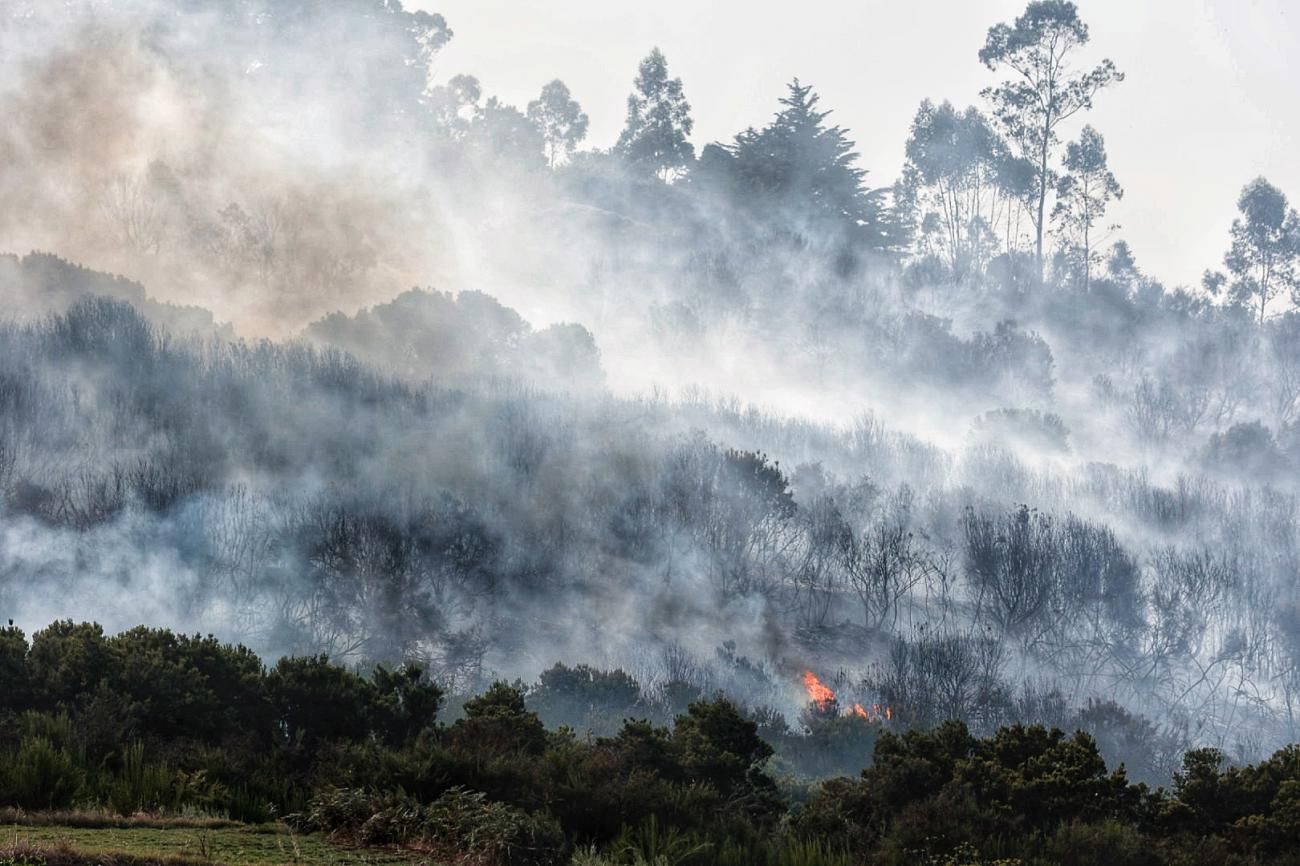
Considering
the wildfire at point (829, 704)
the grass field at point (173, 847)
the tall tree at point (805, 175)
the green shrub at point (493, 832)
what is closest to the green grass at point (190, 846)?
the grass field at point (173, 847)

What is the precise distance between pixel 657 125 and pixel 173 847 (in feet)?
223

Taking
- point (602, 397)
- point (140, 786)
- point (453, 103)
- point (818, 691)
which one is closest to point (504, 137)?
point (453, 103)

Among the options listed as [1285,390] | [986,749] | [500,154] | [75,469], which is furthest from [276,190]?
[986,749]

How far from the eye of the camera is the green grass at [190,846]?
9.27 metres

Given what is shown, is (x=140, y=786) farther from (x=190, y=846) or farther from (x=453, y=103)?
(x=453, y=103)

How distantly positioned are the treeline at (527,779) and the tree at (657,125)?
201 feet

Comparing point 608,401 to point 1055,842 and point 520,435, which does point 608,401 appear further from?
point 1055,842

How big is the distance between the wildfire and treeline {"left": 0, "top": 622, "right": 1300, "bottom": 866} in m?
13.8

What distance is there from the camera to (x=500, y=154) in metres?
69.0

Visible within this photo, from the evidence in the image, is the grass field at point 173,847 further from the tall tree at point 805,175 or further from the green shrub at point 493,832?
the tall tree at point 805,175

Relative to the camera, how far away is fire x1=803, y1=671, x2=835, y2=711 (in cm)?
2948

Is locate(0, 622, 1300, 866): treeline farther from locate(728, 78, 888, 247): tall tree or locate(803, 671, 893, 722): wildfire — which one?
locate(728, 78, 888, 247): tall tree

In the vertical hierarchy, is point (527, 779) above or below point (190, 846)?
above

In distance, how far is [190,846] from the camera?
33.0 ft
